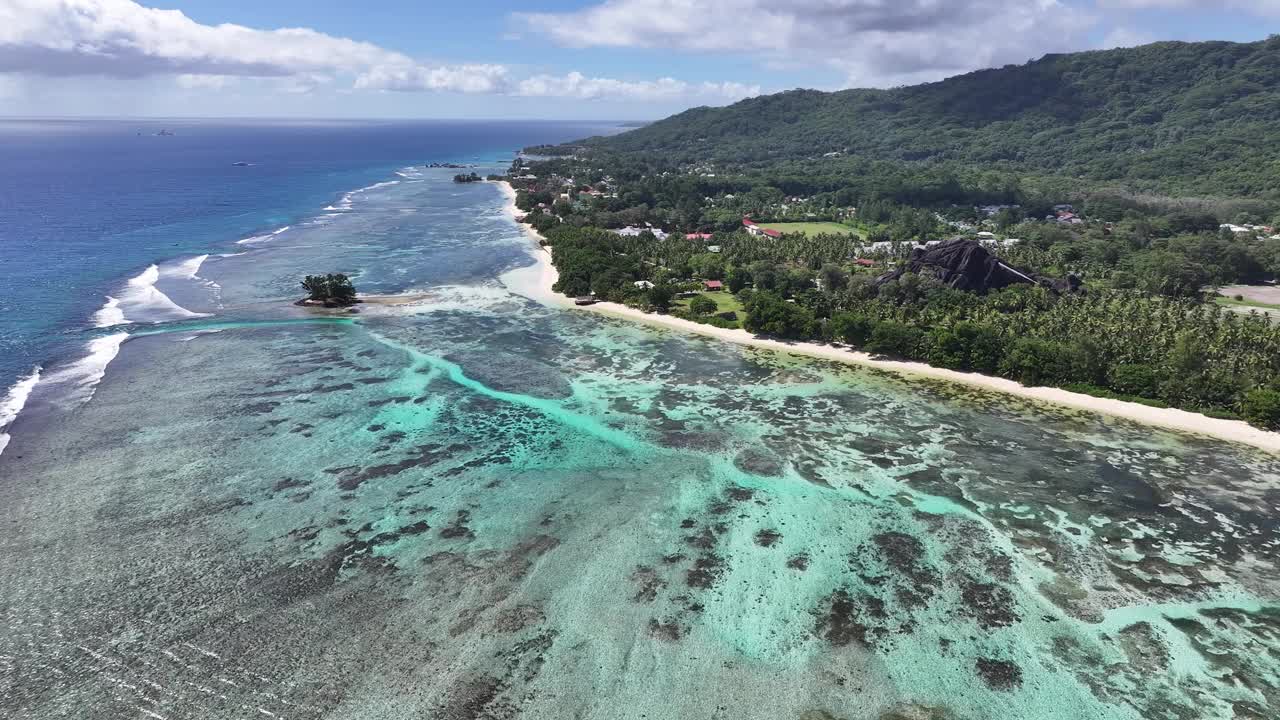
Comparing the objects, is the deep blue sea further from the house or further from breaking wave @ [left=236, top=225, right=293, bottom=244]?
the house

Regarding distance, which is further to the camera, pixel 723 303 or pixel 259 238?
pixel 259 238

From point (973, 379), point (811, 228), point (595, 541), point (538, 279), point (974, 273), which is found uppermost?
point (974, 273)

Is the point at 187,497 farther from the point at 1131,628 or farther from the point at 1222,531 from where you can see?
the point at 1222,531

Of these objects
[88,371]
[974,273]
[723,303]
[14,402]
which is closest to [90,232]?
[88,371]

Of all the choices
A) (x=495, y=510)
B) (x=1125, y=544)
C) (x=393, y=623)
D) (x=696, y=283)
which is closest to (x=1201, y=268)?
(x=696, y=283)

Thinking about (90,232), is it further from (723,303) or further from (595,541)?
(595,541)

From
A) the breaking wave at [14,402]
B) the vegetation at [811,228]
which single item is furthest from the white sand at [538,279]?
the vegetation at [811,228]

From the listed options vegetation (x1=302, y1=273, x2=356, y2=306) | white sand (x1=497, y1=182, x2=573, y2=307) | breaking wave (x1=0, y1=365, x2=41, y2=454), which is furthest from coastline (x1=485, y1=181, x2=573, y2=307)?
breaking wave (x1=0, y1=365, x2=41, y2=454)

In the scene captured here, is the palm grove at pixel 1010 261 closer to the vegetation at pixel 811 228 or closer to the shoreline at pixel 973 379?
the shoreline at pixel 973 379

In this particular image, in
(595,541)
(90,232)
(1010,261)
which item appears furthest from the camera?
(90,232)
